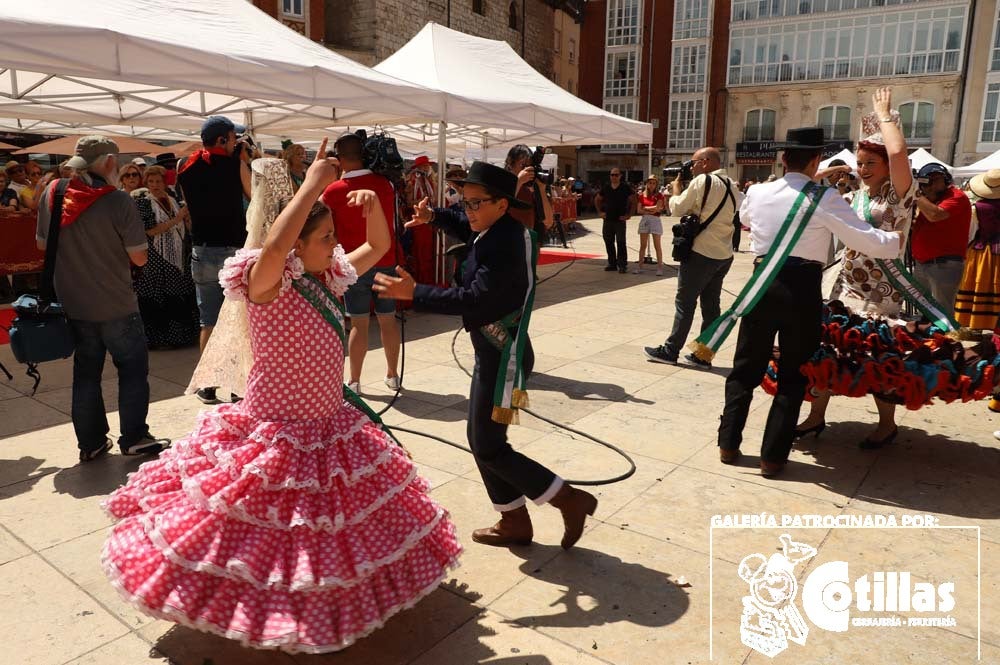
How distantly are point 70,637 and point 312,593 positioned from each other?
3.54ft

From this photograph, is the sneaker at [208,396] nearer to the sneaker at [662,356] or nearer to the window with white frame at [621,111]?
the sneaker at [662,356]

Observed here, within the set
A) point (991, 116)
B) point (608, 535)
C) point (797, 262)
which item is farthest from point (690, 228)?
point (991, 116)

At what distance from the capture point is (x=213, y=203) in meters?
5.20

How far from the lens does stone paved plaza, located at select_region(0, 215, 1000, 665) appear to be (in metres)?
2.52

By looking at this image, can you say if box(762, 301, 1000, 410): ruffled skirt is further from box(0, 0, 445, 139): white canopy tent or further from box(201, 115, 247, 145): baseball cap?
box(0, 0, 445, 139): white canopy tent

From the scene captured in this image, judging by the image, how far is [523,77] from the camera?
37.6 feet

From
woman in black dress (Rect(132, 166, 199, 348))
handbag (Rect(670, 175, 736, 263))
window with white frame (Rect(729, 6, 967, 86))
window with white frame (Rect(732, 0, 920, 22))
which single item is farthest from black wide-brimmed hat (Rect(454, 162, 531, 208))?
window with white frame (Rect(732, 0, 920, 22))

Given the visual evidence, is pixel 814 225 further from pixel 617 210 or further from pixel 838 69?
pixel 838 69

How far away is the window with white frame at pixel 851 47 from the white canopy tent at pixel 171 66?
3569 cm

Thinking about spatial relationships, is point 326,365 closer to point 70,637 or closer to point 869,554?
point 70,637

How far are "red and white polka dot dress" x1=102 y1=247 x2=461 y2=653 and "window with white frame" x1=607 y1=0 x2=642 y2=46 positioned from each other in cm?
4732

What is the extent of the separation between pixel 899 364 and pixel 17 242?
9981mm

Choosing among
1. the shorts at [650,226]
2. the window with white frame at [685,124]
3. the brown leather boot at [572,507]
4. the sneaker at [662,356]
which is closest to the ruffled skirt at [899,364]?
the brown leather boot at [572,507]

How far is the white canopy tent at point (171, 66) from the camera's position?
5016mm
